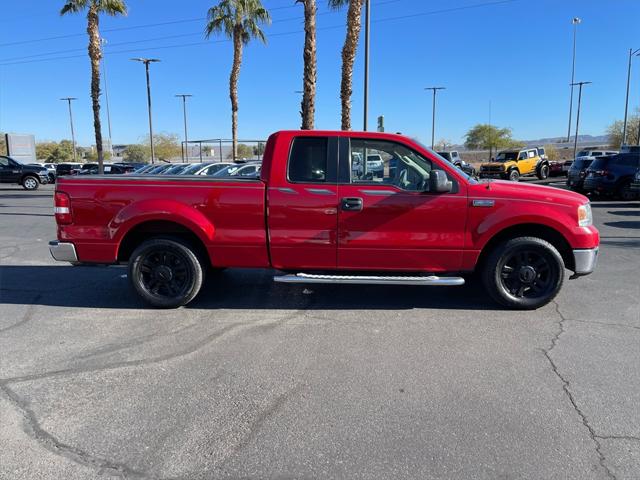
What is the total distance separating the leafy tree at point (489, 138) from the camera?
81.7m

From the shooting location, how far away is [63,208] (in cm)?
536

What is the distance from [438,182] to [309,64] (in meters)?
13.5

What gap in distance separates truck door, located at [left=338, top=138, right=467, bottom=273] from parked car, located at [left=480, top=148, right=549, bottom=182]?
91.0ft

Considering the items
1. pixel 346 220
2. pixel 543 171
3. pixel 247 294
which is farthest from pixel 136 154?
pixel 346 220

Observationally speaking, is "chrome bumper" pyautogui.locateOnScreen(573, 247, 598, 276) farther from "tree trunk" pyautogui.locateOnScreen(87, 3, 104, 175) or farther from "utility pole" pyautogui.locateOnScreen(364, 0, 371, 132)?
"tree trunk" pyautogui.locateOnScreen(87, 3, 104, 175)

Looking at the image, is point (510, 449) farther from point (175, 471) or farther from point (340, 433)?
point (175, 471)

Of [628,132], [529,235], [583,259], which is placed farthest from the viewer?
[628,132]

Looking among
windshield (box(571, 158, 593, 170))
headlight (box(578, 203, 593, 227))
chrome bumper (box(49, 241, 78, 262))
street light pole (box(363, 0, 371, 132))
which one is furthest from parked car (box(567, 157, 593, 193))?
chrome bumper (box(49, 241, 78, 262))

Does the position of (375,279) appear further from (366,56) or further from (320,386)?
(366,56)

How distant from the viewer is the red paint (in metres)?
5.19

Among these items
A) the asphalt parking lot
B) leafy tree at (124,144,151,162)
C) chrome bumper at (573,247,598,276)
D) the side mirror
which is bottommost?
the asphalt parking lot

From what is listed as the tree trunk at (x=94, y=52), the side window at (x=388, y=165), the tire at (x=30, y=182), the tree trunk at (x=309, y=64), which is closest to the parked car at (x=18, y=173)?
the tire at (x=30, y=182)

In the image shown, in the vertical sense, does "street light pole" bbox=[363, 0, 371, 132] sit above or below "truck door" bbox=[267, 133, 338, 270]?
above

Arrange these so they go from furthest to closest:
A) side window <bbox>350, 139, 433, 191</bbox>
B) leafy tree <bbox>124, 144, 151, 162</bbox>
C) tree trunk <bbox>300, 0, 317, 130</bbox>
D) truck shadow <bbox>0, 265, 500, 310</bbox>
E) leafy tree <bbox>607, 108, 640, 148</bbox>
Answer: leafy tree <bbox>124, 144, 151, 162</bbox> → leafy tree <bbox>607, 108, 640, 148</bbox> → tree trunk <bbox>300, 0, 317, 130</bbox> → truck shadow <bbox>0, 265, 500, 310</bbox> → side window <bbox>350, 139, 433, 191</bbox>
